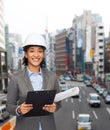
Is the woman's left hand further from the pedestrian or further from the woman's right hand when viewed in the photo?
the woman's right hand

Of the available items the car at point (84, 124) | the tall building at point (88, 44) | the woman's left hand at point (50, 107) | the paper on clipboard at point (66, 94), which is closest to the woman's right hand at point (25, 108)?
the woman's left hand at point (50, 107)

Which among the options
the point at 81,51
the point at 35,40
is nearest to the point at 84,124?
the point at 35,40

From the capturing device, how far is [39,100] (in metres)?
2.55

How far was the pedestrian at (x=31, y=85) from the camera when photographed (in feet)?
8.73

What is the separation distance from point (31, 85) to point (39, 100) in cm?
20

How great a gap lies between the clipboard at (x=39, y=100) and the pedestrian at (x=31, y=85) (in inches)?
1.4

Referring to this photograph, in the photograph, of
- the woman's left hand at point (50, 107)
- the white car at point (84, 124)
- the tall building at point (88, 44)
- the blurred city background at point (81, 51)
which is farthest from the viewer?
the tall building at point (88, 44)

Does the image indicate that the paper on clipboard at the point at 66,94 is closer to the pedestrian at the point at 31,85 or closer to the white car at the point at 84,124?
the pedestrian at the point at 31,85

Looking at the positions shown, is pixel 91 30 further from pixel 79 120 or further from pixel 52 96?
pixel 52 96

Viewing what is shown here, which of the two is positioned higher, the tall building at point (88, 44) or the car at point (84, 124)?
the tall building at point (88, 44)

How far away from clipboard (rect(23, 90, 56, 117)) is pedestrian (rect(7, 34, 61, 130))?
0.12 feet

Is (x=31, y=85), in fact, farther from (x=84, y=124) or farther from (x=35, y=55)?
(x=84, y=124)

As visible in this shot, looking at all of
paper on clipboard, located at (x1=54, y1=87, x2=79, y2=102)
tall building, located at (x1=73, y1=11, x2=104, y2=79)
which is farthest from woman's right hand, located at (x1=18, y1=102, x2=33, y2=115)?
tall building, located at (x1=73, y1=11, x2=104, y2=79)

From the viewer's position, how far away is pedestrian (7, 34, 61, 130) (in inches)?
105
